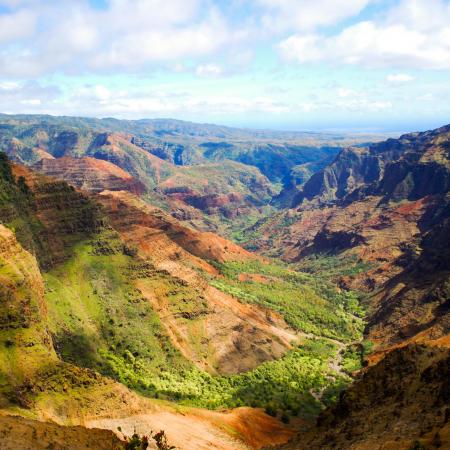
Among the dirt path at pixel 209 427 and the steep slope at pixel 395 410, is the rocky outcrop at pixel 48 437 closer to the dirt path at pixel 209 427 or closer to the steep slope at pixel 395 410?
the dirt path at pixel 209 427

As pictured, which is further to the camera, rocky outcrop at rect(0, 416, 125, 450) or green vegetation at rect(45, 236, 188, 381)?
green vegetation at rect(45, 236, 188, 381)

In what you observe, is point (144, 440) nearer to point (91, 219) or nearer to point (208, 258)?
point (91, 219)

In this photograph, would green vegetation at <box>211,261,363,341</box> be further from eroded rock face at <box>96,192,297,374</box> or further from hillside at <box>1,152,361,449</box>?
eroded rock face at <box>96,192,297,374</box>

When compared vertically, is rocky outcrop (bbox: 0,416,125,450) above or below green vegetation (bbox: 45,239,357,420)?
above

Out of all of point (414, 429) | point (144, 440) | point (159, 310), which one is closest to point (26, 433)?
point (144, 440)

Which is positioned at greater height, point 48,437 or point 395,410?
point 48,437

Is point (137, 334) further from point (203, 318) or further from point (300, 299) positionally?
point (300, 299)

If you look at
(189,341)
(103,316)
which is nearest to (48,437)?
(103,316)

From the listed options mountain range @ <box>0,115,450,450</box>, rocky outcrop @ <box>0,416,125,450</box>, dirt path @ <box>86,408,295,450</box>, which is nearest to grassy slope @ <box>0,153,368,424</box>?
mountain range @ <box>0,115,450,450</box>

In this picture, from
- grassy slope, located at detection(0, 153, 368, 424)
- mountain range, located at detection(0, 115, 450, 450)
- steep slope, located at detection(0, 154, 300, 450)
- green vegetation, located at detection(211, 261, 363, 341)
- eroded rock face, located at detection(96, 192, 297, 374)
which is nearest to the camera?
mountain range, located at detection(0, 115, 450, 450)
